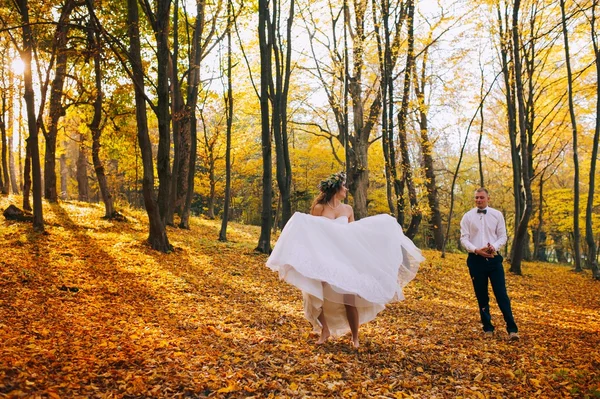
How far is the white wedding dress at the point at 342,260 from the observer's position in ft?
17.1

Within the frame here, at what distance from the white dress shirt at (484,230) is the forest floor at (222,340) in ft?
4.95

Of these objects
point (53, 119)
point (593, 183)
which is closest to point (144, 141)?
point (53, 119)

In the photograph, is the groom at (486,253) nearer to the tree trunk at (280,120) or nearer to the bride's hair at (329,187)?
the bride's hair at (329,187)

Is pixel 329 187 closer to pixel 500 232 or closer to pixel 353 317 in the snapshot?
pixel 353 317

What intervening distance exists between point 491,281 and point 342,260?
2746 millimetres

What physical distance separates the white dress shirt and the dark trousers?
0.22 m

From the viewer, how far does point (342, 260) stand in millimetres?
5402

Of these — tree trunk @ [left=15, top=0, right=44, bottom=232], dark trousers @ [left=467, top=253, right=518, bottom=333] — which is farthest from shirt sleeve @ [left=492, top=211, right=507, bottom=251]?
tree trunk @ [left=15, top=0, right=44, bottom=232]

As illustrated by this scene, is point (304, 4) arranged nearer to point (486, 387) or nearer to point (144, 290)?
point (144, 290)

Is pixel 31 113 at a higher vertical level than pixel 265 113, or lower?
lower

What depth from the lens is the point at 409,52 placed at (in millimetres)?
15039

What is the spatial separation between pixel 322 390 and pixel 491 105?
23.6 m

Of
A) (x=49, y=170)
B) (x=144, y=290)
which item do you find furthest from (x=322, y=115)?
(x=144, y=290)

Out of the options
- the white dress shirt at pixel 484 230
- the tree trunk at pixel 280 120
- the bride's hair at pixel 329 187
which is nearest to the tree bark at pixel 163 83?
the tree trunk at pixel 280 120
